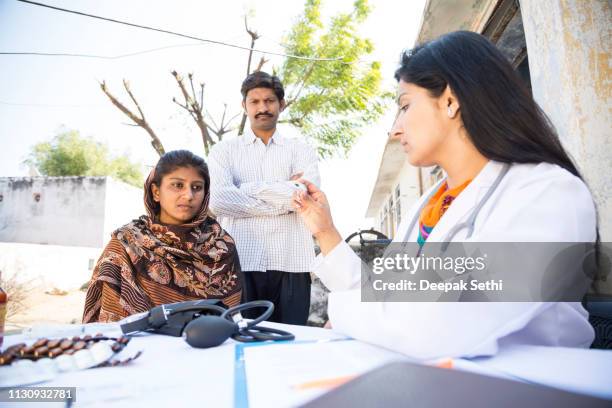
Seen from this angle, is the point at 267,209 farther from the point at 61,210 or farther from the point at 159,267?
the point at 61,210

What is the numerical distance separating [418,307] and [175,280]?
182 centimetres

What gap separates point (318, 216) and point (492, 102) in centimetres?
73

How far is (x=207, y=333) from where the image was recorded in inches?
35.4

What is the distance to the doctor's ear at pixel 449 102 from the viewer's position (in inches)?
46.8

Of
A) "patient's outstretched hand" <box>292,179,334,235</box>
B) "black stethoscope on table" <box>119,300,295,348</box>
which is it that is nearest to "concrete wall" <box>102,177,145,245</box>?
"patient's outstretched hand" <box>292,179,334,235</box>

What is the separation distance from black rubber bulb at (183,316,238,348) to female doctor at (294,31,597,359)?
259 mm

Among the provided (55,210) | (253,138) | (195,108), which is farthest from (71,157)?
(253,138)

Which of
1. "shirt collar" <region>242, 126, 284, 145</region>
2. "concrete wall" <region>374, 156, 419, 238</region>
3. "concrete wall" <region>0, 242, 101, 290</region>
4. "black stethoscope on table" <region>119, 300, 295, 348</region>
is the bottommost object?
"concrete wall" <region>0, 242, 101, 290</region>

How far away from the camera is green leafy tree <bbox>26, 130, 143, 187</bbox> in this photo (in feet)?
102

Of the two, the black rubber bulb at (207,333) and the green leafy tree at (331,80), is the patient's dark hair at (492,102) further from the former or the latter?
the green leafy tree at (331,80)

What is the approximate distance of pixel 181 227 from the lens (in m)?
2.41

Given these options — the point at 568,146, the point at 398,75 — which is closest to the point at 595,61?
the point at 568,146

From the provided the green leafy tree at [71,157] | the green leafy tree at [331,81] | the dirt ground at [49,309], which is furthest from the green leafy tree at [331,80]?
the green leafy tree at [71,157]

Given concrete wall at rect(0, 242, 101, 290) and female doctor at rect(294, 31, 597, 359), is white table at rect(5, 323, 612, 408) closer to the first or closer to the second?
female doctor at rect(294, 31, 597, 359)
